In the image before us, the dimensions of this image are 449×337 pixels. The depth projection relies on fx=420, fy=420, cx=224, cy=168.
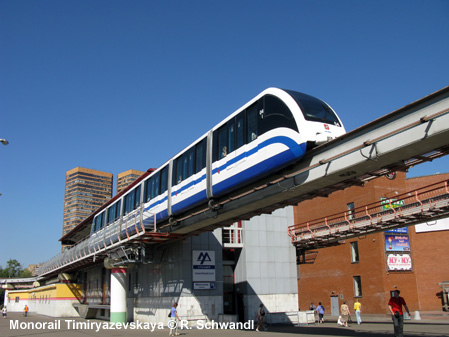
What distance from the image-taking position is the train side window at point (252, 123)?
12.5 metres

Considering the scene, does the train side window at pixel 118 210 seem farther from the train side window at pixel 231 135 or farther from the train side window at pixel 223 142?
the train side window at pixel 231 135

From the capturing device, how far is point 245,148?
1273cm

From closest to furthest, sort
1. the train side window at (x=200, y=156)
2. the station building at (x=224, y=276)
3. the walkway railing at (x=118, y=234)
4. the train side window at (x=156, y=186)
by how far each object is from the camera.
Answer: the train side window at (x=200, y=156)
the walkway railing at (x=118, y=234)
the train side window at (x=156, y=186)
the station building at (x=224, y=276)

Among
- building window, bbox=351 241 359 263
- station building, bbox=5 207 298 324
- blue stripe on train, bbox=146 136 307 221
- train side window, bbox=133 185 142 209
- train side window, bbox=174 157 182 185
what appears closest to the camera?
blue stripe on train, bbox=146 136 307 221

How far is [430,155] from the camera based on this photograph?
9633mm

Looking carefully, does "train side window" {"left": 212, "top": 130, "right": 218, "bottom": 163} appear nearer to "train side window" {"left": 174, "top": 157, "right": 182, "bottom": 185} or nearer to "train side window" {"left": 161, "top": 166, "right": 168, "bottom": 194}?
"train side window" {"left": 174, "top": 157, "right": 182, "bottom": 185}

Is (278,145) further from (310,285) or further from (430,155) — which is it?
(310,285)

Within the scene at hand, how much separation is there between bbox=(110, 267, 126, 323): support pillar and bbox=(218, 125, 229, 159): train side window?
43.0 feet

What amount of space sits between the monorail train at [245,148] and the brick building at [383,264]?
14624 millimetres

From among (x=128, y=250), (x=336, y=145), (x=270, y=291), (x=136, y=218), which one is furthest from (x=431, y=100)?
(x=270, y=291)

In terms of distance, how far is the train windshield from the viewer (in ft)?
36.3

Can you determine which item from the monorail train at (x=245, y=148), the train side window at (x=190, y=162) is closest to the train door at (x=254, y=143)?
the monorail train at (x=245, y=148)

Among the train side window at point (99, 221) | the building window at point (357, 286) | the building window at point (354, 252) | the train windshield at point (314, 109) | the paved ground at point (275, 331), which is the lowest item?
the paved ground at point (275, 331)

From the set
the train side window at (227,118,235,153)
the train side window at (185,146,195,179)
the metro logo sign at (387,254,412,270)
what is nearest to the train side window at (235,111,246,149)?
the train side window at (227,118,235,153)
